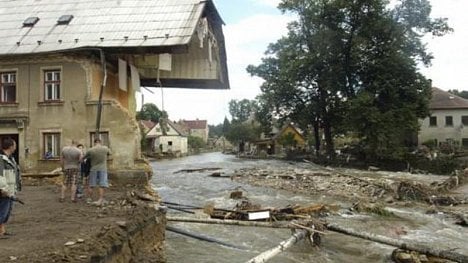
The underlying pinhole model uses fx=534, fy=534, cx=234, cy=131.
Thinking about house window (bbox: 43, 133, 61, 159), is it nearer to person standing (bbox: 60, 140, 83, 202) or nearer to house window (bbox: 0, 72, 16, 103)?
house window (bbox: 0, 72, 16, 103)

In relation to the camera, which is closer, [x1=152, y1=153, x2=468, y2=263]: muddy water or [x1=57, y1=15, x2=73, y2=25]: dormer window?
[x1=152, y1=153, x2=468, y2=263]: muddy water

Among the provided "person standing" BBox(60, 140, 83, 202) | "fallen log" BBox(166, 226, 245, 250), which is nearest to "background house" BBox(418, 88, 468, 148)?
"fallen log" BBox(166, 226, 245, 250)

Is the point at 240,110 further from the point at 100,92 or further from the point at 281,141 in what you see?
the point at 100,92

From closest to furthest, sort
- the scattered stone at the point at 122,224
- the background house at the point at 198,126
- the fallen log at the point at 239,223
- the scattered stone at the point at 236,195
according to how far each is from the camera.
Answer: the scattered stone at the point at 122,224 → the fallen log at the point at 239,223 → the scattered stone at the point at 236,195 → the background house at the point at 198,126

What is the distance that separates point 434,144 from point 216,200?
4465cm

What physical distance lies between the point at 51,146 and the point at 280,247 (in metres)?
12.8

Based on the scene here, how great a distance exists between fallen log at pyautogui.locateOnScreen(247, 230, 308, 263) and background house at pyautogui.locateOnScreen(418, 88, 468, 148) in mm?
52237

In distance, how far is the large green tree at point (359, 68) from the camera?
45.3m

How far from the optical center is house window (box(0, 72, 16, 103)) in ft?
72.7

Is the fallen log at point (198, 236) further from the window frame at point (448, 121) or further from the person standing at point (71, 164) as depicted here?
the window frame at point (448, 121)

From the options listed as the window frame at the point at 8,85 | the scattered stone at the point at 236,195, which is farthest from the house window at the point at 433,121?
the window frame at the point at 8,85

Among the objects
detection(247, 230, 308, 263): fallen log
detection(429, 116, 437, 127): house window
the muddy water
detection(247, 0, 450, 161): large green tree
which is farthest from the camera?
detection(429, 116, 437, 127): house window

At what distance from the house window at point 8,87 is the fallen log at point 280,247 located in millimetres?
14355

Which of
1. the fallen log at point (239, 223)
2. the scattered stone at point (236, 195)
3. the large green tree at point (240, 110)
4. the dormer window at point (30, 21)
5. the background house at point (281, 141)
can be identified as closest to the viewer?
the fallen log at point (239, 223)
